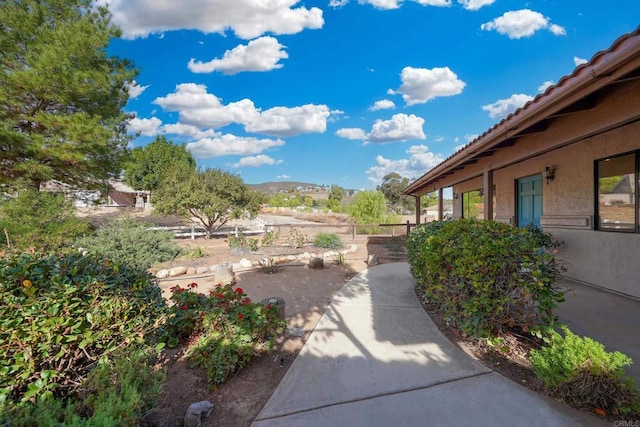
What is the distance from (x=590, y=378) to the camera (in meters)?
2.10

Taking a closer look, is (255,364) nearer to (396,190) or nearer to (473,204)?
(473,204)

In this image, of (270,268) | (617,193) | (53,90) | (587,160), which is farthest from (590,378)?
(53,90)

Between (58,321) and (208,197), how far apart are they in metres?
13.7

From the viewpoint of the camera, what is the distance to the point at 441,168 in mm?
7391

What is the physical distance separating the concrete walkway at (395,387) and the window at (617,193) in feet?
11.6

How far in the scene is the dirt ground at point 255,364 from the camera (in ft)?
7.45

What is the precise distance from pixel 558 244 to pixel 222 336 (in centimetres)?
615

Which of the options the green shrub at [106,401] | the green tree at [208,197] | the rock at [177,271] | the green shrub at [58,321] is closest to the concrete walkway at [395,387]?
the green shrub at [106,401]

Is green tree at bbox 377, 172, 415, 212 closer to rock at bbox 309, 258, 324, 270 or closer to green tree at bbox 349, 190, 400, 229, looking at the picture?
green tree at bbox 349, 190, 400, 229

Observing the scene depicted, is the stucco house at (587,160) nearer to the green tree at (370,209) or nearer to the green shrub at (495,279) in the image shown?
the green shrub at (495,279)

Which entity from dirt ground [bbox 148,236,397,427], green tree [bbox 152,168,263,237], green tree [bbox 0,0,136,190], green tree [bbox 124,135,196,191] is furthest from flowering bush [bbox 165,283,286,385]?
green tree [bbox 124,135,196,191]

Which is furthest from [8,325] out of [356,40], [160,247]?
[356,40]

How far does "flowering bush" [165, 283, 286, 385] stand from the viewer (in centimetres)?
270

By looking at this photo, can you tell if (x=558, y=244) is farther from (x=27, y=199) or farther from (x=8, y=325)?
(x=27, y=199)
